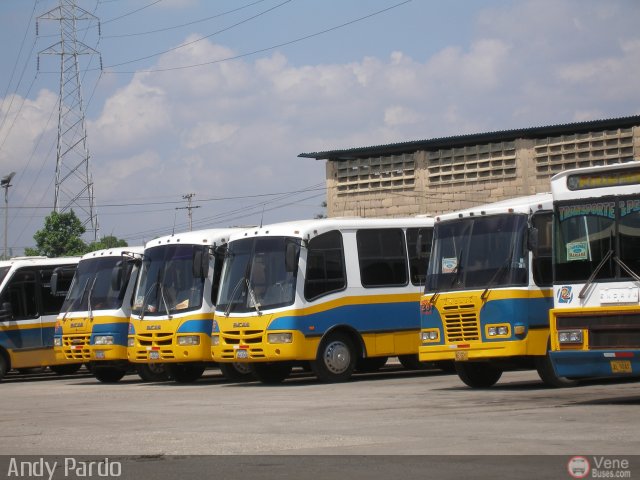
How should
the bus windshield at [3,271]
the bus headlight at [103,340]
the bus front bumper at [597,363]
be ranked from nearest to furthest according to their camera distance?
the bus front bumper at [597,363] < the bus headlight at [103,340] < the bus windshield at [3,271]

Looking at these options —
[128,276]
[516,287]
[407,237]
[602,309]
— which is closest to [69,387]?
[128,276]

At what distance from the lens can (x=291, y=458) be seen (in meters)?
10.8

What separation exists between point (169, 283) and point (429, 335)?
7.15 m

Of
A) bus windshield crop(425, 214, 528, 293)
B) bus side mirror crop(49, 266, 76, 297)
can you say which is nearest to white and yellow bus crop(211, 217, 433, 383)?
bus windshield crop(425, 214, 528, 293)

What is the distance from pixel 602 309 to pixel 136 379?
1587 centimetres

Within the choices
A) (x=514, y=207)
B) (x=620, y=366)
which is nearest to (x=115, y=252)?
A: (x=514, y=207)

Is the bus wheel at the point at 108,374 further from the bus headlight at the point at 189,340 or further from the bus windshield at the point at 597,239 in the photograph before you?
the bus windshield at the point at 597,239

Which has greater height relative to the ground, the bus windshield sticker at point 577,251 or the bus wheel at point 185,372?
the bus windshield sticker at point 577,251

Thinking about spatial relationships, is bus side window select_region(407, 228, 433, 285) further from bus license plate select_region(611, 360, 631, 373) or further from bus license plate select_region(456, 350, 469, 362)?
bus license plate select_region(611, 360, 631, 373)

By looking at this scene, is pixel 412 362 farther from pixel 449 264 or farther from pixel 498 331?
pixel 498 331

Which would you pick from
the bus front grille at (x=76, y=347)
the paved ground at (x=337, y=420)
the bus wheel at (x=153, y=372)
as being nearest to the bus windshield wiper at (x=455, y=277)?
the paved ground at (x=337, y=420)

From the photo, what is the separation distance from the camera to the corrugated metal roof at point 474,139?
3588 centimetres

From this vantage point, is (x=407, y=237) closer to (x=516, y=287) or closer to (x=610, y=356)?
(x=516, y=287)

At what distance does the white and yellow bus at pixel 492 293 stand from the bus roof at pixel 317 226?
12.1ft
